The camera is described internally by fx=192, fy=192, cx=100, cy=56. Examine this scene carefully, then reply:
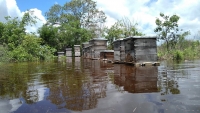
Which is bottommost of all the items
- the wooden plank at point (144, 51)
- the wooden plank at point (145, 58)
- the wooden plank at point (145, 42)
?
the wooden plank at point (145, 58)

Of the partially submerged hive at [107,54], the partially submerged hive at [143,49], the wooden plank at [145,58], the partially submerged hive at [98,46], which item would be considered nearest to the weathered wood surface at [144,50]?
the partially submerged hive at [143,49]

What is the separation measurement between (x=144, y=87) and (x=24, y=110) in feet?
10.6

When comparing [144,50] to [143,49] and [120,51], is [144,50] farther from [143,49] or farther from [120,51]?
[120,51]

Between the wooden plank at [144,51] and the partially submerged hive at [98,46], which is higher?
the partially submerged hive at [98,46]

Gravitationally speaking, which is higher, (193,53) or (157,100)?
(193,53)

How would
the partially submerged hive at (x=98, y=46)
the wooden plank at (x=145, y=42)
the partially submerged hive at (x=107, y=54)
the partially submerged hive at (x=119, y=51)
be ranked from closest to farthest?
the wooden plank at (x=145, y=42) < the partially submerged hive at (x=119, y=51) < the partially submerged hive at (x=107, y=54) < the partially submerged hive at (x=98, y=46)

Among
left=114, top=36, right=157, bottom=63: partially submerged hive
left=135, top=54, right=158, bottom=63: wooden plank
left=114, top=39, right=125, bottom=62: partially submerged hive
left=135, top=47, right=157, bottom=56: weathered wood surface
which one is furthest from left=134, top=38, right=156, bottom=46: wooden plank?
left=114, top=39, right=125, bottom=62: partially submerged hive

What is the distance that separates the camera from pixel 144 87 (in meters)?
5.46

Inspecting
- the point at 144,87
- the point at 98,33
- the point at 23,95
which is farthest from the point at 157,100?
the point at 98,33

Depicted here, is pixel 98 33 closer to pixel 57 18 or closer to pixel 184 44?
pixel 57 18

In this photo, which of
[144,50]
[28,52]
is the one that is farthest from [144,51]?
[28,52]

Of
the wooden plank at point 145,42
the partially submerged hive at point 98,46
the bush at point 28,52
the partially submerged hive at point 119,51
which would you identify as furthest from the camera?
the partially submerged hive at point 98,46

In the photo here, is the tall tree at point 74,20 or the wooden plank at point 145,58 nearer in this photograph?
the wooden plank at point 145,58

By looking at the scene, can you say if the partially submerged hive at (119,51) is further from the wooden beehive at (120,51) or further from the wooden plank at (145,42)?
the wooden plank at (145,42)
